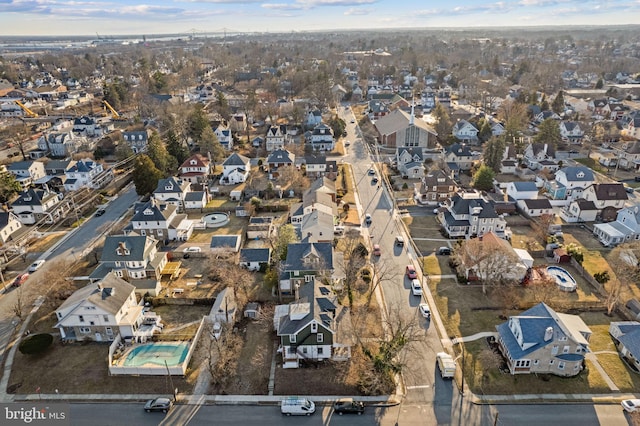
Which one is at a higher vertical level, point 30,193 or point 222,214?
point 30,193

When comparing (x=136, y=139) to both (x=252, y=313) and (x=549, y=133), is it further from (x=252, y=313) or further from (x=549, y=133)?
(x=549, y=133)

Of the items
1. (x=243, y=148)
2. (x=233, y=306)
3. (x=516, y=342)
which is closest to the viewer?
(x=516, y=342)

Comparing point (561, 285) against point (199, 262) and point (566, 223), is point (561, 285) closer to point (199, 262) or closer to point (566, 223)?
point (566, 223)

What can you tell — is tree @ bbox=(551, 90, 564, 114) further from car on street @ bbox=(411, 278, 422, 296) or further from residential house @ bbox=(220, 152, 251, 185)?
car on street @ bbox=(411, 278, 422, 296)

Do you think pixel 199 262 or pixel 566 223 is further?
pixel 566 223

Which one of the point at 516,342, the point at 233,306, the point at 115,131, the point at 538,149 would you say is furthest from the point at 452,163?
the point at 115,131

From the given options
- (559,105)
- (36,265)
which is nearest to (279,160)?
(36,265)

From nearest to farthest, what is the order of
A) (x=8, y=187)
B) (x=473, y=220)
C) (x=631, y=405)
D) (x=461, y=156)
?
(x=631, y=405)
(x=473, y=220)
(x=8, y=187)
(x=461, y=156)
